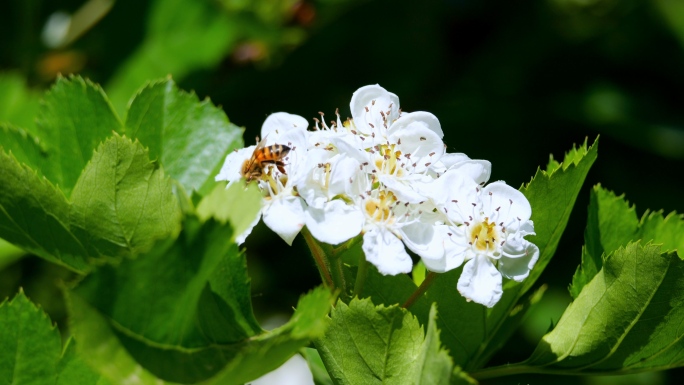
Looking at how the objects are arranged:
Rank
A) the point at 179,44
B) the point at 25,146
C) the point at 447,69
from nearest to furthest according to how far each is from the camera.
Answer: the point at 25,146
the point at 179,44
the point at 447,69

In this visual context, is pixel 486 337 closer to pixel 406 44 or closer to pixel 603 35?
pixel 406 44

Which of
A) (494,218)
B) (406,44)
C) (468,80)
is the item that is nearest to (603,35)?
(468,80)

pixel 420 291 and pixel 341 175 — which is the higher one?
pixel 341 175

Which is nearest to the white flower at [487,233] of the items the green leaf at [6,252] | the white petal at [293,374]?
the white petal at [293,374]

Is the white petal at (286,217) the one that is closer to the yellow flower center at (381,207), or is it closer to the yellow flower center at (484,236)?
the yellow flower center at (381,207)

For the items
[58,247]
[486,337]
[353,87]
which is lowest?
[353,87]

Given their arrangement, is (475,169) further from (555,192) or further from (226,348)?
(226,348)

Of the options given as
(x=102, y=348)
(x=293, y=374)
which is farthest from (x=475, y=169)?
(x=293, y=374)
